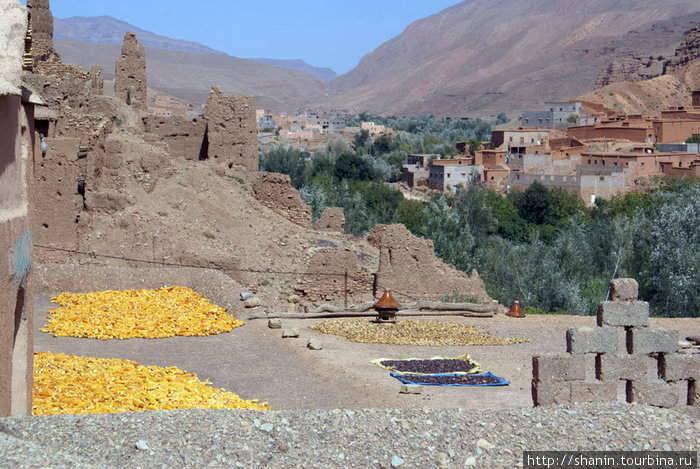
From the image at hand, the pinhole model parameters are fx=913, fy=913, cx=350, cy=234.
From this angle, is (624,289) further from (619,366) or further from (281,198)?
(281,198)

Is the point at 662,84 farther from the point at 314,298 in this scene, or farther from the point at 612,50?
the point at 314,298

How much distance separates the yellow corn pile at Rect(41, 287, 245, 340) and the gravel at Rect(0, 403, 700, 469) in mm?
6451

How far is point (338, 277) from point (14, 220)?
10845 millimetres

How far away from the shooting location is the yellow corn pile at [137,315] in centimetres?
1403

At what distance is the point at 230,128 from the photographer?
2447cm

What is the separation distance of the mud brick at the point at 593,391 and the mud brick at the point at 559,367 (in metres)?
0.10

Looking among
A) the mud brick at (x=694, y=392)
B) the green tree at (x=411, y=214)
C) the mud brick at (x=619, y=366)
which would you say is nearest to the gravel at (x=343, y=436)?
the mud brick at (x=619, y=366)

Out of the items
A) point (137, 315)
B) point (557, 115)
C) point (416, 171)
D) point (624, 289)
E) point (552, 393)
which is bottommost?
point (137, 315)

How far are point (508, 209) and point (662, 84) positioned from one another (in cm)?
6164

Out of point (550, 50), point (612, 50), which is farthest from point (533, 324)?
point (550, 50)

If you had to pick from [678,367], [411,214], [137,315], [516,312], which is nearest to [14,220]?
→ [678,367]

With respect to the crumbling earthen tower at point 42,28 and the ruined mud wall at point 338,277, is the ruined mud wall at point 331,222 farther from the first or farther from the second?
the crumbling earthen tower at point 42,28

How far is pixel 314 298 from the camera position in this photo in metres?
18.2

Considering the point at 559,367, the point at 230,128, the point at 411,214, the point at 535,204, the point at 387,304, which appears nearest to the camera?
the point at 559,367
